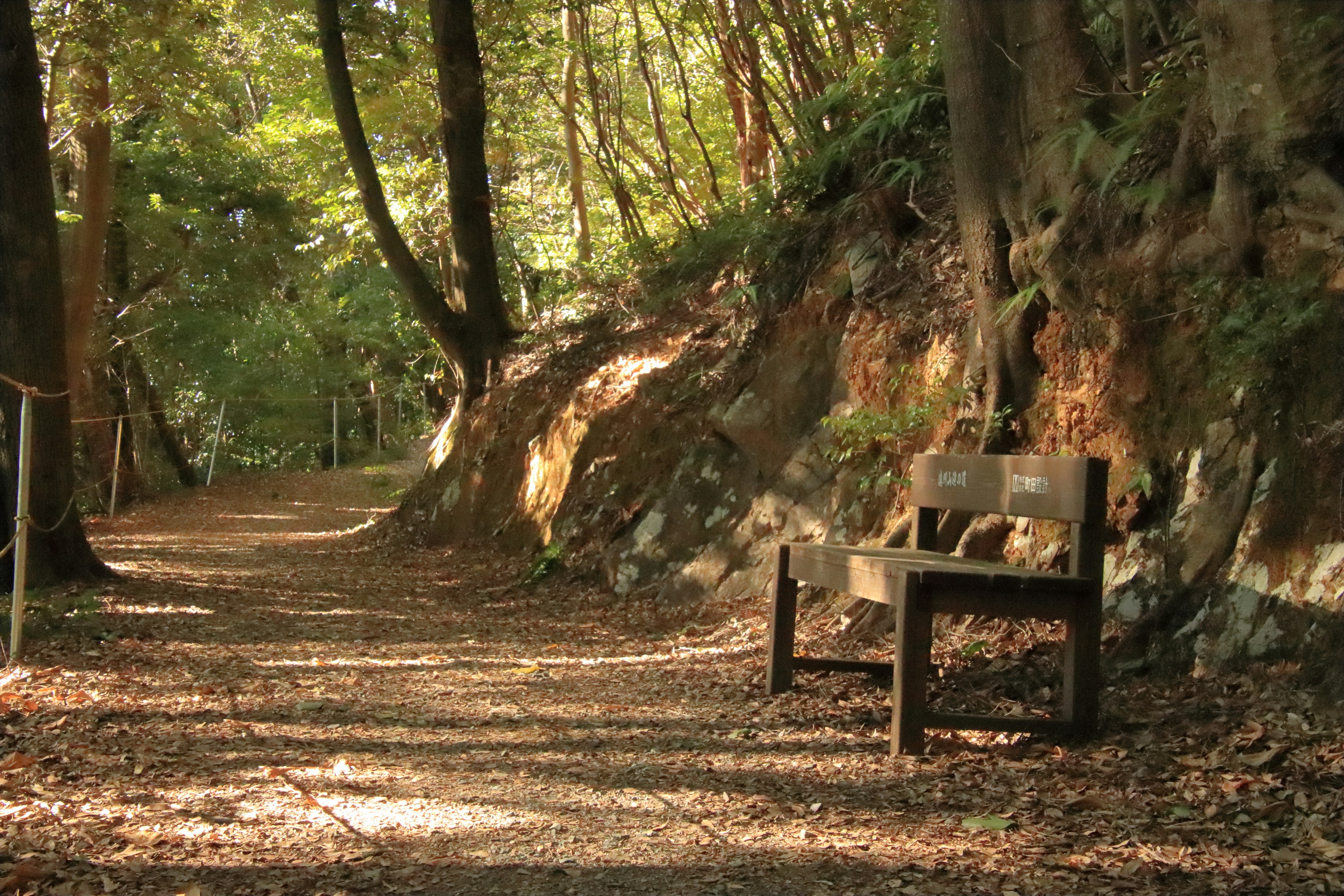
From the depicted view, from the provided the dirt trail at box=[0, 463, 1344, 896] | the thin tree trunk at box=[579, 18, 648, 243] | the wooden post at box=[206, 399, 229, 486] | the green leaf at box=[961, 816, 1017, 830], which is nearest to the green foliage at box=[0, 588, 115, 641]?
the dirt trail at box=[0, 463, 1344, 896]

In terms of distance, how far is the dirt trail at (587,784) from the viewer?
3398mm

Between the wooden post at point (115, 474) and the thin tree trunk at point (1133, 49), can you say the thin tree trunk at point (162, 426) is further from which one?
the thin tree trunk at point (1133, 49)

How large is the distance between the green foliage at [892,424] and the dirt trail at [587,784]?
1.30 meters

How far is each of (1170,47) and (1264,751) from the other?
4.02 metres

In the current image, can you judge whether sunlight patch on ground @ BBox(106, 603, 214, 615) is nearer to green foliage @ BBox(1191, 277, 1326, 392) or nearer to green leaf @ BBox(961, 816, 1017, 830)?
green leaf @ BBox(961, 816, 1017, 830)

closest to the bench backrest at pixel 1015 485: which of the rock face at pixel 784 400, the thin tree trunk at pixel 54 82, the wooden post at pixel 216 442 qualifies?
the rock face at pixel 784 400

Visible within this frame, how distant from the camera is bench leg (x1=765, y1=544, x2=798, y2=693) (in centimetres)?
570

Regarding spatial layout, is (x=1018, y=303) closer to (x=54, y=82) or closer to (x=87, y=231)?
(x=54, y=82)

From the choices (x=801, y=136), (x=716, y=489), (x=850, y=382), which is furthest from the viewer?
(x=801, y=136)

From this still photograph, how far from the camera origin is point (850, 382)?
821cm

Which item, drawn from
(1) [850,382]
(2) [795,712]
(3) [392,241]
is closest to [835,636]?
(2) [795,712]

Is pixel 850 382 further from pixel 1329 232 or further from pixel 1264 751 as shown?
pixel 1264 751

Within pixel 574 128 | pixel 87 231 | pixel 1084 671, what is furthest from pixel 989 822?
pixel 574 128

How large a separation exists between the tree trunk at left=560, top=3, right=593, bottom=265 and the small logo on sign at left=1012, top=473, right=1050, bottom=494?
425 inches
